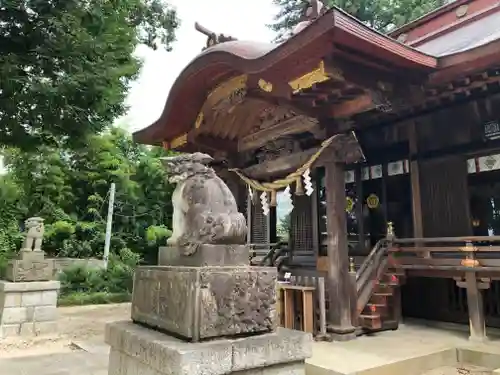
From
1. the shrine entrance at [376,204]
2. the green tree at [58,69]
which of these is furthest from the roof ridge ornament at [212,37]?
the shrine entrance at [376,204]

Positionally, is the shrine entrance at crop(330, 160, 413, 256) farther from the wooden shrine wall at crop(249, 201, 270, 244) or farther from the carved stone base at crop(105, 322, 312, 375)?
the carved stone base at crop(105, 322, 312, 375)

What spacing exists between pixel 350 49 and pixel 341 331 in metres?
4.30

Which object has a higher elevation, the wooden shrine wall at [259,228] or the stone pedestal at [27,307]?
the wooden shrine wall at [259,228]

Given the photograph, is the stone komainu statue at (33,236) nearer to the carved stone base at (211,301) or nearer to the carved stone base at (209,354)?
the carved stone base at (209,354)

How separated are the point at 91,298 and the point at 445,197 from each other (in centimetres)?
1124

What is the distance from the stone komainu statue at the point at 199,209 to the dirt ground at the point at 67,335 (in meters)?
5.18

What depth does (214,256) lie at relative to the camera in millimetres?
3158

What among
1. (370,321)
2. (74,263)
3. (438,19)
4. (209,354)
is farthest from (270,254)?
(74,263)

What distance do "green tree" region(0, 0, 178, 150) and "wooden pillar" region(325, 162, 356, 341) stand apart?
514 cm

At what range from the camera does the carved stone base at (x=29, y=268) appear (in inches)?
328

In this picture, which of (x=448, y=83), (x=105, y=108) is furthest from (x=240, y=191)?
(x=448, y=83)

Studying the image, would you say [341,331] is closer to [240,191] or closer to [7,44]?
[240,191]

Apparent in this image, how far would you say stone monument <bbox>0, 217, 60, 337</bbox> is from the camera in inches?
317

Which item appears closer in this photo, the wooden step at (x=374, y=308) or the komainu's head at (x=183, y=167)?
the komainu's head at (x=183, y=167)
